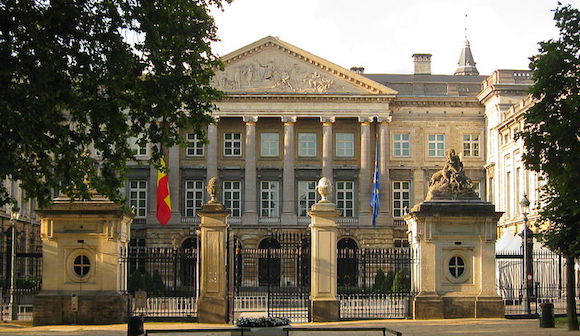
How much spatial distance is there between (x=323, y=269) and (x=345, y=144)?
45.2 m

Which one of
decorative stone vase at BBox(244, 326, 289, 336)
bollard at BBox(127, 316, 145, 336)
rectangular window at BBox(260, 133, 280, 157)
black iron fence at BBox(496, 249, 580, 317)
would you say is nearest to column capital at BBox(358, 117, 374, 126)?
rectangular window at BBox(260, 133, 280, 157)

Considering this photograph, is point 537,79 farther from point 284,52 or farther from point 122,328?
point 284,52

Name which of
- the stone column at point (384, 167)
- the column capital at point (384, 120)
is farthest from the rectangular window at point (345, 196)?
the column capital at point (384, 120)

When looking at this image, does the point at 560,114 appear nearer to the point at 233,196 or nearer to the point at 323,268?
the point at 323,268

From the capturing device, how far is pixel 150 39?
18844mm

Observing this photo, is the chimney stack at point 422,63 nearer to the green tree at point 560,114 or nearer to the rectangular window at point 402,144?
the rectangular window at point 402,144

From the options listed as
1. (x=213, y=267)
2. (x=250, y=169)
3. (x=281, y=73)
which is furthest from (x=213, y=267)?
(x=281, y=73)

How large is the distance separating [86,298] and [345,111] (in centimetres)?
4596

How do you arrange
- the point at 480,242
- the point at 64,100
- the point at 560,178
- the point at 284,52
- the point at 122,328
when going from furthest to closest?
the point at 284,52 → the point at 480,242 → the point at 122,328 → the point at 560,178 → the point at 64,100

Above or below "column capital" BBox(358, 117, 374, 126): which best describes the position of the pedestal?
below

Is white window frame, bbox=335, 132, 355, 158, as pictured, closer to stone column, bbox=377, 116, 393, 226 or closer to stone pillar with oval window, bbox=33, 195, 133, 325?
stone column, bbox=377, 116, 393, 226

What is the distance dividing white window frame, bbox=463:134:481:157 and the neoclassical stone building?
7 centimetres

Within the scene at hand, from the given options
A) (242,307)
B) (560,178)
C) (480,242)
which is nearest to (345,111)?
(242,307)

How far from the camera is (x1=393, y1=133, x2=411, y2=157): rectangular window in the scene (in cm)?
7131
